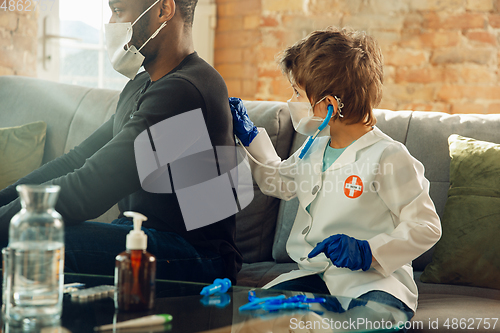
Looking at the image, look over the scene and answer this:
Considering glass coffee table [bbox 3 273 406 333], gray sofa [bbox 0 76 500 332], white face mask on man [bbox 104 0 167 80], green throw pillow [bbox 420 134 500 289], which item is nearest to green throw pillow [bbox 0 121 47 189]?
gray sofa [bbox 0 76 500 332]

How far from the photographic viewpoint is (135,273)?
26.9 inches

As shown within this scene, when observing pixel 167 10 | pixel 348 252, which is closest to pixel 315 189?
pixel 348 252

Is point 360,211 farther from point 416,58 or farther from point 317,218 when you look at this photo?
point 416,58

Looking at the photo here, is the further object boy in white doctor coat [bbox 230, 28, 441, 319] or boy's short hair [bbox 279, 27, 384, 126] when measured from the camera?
boy's short hair [bbox 279, 27, 384, 126]

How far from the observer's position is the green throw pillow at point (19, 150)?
1.72m

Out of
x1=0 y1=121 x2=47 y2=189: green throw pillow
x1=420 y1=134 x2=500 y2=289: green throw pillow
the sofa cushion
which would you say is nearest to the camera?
A: x1=420 y1=134 x2=500 y2=289: green throw pillow

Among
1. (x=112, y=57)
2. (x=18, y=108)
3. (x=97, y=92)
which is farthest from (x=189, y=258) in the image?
(x=18, y=108)

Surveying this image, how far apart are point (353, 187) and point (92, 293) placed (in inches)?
26.1

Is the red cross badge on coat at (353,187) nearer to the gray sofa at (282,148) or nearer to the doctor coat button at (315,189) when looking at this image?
the doctor coat button at (315,189)

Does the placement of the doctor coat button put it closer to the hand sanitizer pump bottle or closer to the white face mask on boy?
the white face mask on boy

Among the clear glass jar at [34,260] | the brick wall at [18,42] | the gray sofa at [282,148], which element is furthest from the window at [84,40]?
the clear glass jar at [34,260]

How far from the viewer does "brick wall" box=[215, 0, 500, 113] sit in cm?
243

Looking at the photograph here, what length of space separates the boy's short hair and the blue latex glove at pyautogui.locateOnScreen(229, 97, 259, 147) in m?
0.17

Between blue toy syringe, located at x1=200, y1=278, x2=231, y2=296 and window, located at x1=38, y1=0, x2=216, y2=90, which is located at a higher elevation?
window, located at x1=38, y1=0, x2=216, y2=90
